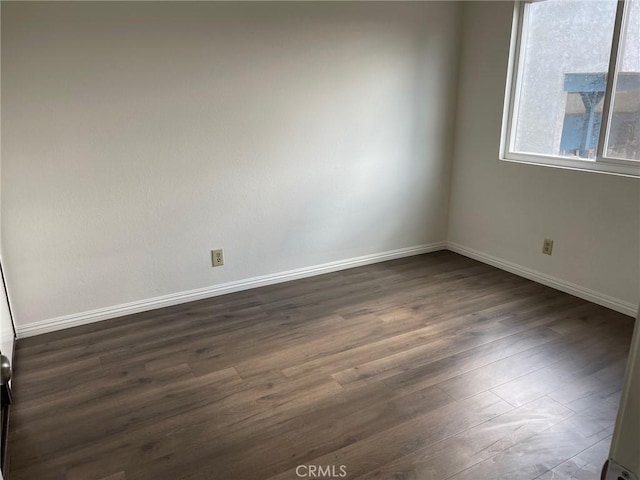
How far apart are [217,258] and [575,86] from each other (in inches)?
103

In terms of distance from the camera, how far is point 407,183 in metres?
3.79

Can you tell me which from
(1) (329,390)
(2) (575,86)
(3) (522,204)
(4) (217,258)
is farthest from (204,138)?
(2) (575,86)

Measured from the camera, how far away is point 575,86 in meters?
3.03

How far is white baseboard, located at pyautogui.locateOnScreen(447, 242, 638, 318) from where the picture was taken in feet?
9.52

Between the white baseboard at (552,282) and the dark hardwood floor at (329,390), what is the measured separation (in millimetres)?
86

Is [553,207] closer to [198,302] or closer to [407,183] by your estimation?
[407,183]

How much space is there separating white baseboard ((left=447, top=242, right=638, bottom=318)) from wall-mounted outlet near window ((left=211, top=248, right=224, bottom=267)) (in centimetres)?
206

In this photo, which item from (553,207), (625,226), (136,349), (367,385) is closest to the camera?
(367,385)

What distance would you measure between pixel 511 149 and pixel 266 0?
81.0 inches

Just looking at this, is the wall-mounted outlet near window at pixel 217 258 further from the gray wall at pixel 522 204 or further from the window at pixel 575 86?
the window at pixel 575 86

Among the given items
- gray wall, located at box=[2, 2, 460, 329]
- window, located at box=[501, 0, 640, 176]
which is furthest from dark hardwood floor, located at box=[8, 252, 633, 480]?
window, located at box=[501, 0, 640, 176]

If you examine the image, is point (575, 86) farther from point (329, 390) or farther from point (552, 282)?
point (329, 390)

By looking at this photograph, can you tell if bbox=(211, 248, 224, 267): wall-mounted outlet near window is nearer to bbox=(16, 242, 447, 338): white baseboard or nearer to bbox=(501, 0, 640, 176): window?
bbox=(16, 242, 447, 338): white baseboard

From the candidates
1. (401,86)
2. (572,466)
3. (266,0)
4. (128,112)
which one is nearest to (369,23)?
(401,86)
